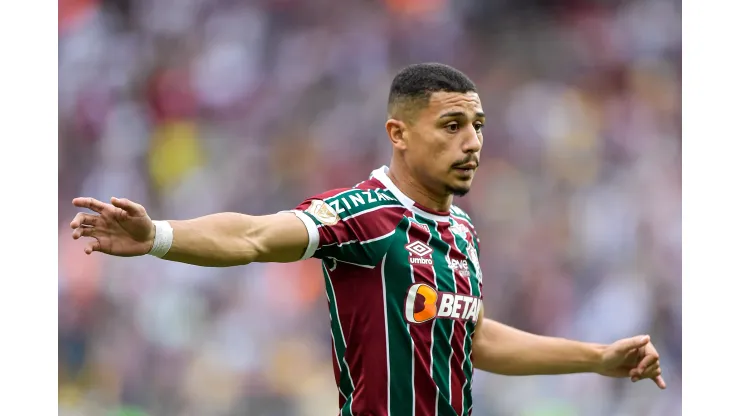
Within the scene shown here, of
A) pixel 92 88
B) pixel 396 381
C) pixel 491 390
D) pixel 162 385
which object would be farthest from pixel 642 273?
pixel 92 88

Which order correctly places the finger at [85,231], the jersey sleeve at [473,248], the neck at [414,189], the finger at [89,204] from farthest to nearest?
the jersey sleeve at [473,248] → the neck at [414,189] → the finger at [85,231] → the finger at [89,204]

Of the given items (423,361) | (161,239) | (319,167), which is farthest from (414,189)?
(319,167)

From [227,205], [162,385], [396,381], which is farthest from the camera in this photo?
[227,205]

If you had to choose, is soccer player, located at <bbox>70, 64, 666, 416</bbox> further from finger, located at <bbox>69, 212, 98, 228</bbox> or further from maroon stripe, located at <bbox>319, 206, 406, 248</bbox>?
finger, located at <bbox>69, 212, 98, 228</bbox>

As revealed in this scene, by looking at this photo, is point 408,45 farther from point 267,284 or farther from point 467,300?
point 467,300

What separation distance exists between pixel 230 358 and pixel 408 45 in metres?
3.68

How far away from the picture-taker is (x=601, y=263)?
829 cm

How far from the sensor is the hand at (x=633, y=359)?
4539 millimetres

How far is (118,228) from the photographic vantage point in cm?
305

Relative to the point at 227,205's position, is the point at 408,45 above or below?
above

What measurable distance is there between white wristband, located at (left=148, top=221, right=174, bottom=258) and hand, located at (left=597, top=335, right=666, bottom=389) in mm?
2593

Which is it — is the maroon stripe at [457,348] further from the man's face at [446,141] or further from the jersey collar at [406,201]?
the man's face at [446,141]

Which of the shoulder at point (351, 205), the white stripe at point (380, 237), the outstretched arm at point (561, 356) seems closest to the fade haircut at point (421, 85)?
the shoulder at point (351, 205)

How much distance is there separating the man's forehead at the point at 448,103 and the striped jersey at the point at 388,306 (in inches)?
18.7
